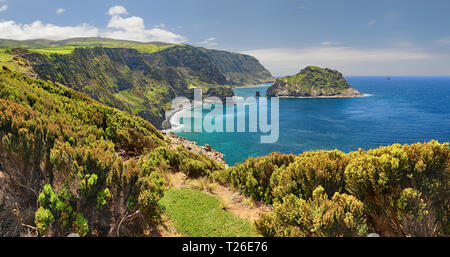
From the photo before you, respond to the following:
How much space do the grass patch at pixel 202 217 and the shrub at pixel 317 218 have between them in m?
1.63

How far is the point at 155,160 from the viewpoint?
16547 mm

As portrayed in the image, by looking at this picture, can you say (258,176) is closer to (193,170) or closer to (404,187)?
(193,170)

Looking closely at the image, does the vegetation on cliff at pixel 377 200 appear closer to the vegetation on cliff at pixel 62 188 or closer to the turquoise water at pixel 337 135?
the vegetation on cliff at pixel 62 188

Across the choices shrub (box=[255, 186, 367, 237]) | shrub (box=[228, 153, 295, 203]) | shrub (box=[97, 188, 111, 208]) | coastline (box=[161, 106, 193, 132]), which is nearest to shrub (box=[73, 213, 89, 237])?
shrub (box=[97, 188, 111, 208])

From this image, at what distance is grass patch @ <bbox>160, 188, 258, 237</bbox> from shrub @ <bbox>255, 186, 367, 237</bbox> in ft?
5.35

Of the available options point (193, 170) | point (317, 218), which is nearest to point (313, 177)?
point (317, 218)

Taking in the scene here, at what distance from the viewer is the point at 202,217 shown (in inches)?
394

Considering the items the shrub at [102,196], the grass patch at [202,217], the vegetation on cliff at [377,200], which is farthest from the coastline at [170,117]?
the vegetation on cliff at [377,200]

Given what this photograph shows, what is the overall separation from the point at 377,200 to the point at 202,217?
7.61 metres

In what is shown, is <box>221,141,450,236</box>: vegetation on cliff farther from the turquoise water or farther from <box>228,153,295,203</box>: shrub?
the turquoise water

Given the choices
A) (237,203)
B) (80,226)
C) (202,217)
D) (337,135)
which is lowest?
(337,135)

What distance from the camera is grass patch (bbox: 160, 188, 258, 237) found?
8.91 metres
